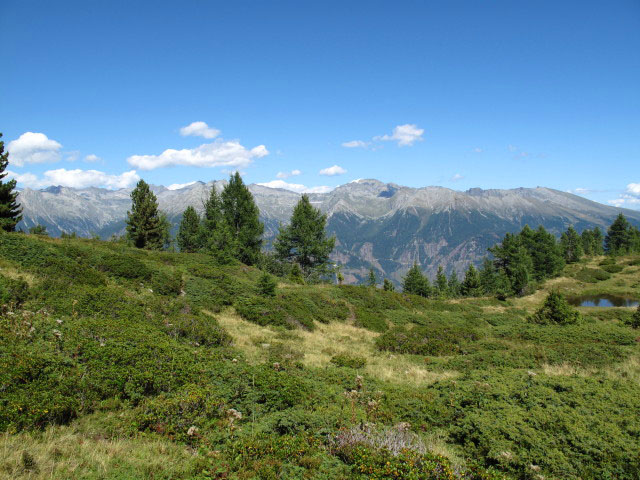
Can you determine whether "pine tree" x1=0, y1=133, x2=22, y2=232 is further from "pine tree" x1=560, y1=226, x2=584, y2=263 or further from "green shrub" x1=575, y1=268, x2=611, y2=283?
"pine tree" x1=560, y1=226, x2=584, y2=263

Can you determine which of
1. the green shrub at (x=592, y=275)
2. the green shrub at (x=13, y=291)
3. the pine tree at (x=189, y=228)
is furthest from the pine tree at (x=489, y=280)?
the green shrub at (x=13, y=291)

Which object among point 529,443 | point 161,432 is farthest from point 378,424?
point 161,432

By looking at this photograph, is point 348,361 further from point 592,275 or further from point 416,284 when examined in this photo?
point 592,275

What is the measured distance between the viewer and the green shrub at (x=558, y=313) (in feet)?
71.9

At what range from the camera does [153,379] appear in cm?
825

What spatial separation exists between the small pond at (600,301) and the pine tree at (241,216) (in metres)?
48.7

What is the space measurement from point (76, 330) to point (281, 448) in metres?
7.56

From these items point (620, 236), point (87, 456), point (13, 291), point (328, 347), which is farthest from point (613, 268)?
point (13, 291)

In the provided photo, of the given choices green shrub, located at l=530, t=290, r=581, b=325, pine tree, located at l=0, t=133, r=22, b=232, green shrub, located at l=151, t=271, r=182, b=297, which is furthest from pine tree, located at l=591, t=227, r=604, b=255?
pine tree, located at l=0, t=133, r=22, b=232

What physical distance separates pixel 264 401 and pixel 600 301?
210 ft

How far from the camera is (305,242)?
43.8 m

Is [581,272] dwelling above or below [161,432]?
below

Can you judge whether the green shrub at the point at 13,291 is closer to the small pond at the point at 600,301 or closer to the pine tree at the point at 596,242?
the small pond at the point at 600,301

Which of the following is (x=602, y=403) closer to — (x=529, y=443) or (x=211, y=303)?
(x=529, y=443)
